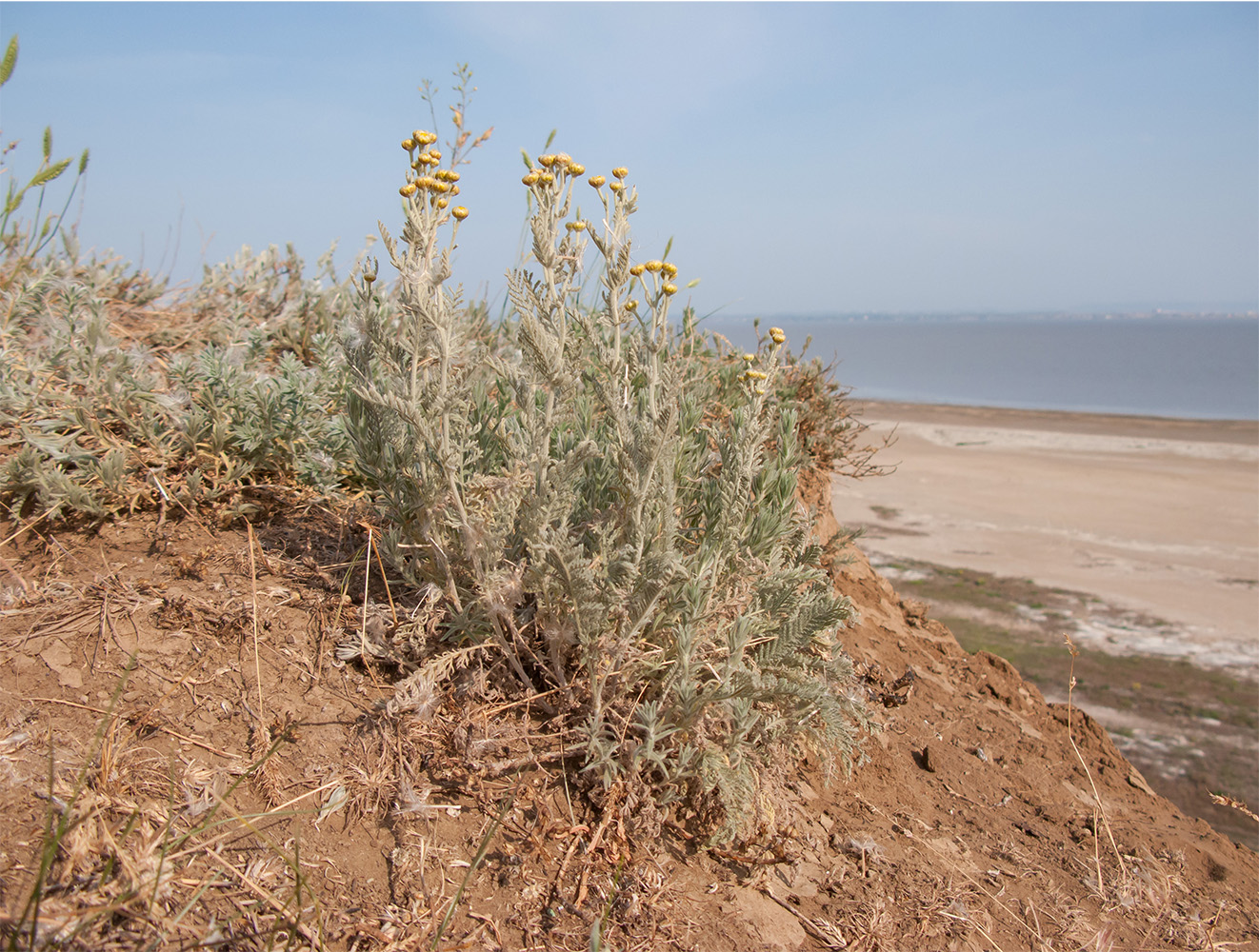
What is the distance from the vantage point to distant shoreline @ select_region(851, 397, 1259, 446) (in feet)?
72.4

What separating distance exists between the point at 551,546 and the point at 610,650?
0.38 m

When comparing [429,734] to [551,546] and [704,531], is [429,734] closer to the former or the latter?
[551,546]

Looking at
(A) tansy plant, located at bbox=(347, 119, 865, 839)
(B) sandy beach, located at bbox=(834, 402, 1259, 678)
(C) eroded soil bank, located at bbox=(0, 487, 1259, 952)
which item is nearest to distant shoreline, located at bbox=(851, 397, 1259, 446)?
(B) sandy beach, located at bbox=(834, 402, 1259, 678)

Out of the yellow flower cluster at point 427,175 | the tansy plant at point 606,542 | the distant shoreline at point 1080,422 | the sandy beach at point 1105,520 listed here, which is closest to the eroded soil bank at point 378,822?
the tansy plant at point 606,542

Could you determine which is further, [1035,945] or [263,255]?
[263,255]

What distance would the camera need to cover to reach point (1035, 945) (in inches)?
96.6

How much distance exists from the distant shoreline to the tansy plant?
19.5 metres

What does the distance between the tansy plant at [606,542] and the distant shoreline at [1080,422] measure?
1951cm

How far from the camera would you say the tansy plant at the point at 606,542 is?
237 centimetres

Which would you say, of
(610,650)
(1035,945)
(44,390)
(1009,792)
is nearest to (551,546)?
(610,650)

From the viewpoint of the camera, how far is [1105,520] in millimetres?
12422

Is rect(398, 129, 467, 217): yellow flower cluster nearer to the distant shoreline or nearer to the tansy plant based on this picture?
the tansy plant

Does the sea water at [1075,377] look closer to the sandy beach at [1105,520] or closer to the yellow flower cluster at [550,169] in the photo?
the sandy beach at [1105,520]

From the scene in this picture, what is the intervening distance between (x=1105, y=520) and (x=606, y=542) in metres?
12.5
